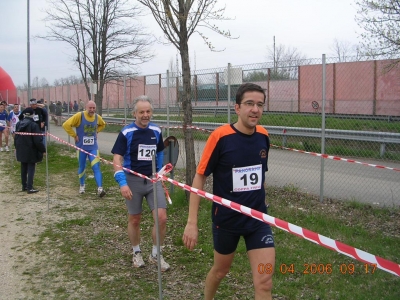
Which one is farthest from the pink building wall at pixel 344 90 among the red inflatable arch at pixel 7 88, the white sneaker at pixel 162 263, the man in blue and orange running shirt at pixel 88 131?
the red inflatable arch at pixel 7 88

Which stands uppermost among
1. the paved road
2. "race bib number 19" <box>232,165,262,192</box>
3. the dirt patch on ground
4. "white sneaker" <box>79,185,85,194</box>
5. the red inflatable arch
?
the red inflatable arch

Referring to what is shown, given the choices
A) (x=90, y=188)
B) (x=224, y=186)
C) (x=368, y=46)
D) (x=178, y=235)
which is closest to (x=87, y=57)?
(x=90, y=188)

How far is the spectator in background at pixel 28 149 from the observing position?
29.1 ft

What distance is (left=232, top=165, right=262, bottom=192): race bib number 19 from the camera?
3213 millimetres

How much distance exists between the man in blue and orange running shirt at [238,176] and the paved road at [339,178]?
4.73m

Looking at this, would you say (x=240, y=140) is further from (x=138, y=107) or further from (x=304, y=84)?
(x=304, y=84)

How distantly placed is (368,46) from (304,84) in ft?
5.85

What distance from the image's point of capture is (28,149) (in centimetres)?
887

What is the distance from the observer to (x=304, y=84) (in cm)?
922

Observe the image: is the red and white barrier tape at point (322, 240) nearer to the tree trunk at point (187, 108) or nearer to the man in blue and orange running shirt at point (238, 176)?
the man in blue and orange running shirt at point (238, 176)

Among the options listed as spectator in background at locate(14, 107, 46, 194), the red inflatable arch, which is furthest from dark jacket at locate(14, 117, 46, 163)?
the red inflatable arch

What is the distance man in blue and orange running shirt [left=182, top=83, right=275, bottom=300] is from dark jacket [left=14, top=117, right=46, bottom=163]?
660 cm
